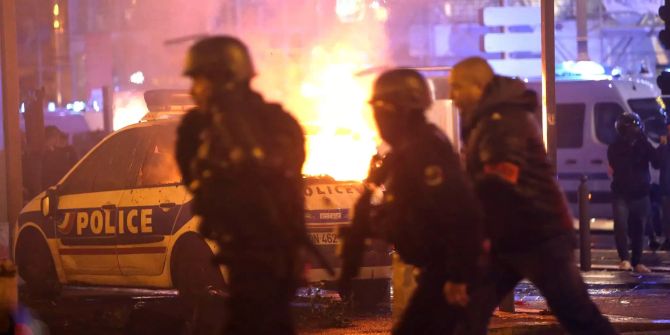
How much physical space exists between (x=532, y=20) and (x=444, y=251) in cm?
3099

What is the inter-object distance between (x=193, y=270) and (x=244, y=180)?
505 cm

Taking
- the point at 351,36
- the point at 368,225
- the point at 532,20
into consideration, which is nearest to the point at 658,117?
the point at 351,36

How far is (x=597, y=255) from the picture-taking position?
1503 centimetres

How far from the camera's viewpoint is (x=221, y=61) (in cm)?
452

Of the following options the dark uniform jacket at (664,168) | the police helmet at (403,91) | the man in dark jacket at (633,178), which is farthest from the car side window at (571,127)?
the police helmet at (403,91)

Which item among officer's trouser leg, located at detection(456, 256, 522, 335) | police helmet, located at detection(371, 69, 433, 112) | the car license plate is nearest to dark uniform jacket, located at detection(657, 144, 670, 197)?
the car license plate

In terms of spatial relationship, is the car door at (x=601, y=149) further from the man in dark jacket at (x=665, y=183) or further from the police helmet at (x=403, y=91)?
the police helmet at (x=403, y=91)

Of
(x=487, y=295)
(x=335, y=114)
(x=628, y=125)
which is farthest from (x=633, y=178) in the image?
(x=487, y=295)

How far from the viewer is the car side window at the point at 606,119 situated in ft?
60.2

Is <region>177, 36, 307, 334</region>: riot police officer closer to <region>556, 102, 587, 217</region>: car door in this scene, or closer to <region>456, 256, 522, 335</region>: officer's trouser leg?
<region>456, 256, 522, 335</region>: officer's trouser leg

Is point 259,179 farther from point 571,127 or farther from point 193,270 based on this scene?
point 571,127

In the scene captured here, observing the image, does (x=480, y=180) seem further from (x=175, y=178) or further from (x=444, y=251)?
(x=175, y=178)

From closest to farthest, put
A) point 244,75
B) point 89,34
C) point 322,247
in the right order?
point 244,75
point 322,247
point 89,34

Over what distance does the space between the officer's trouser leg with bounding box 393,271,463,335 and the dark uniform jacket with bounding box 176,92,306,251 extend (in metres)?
0.58
